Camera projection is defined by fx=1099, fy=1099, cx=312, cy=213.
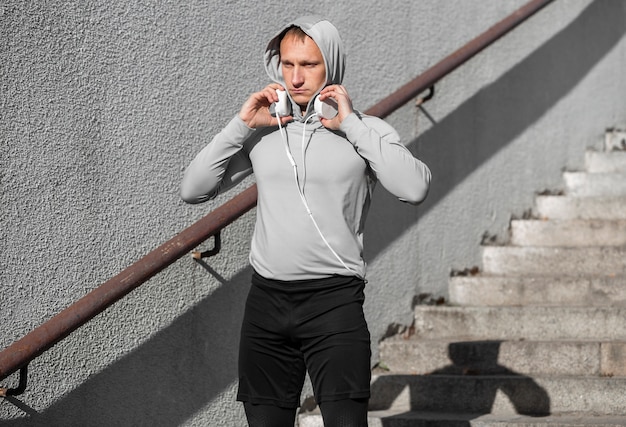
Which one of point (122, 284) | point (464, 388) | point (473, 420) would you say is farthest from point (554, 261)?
point (122, 284)

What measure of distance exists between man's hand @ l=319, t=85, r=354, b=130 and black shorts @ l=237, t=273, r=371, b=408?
1.47 feet

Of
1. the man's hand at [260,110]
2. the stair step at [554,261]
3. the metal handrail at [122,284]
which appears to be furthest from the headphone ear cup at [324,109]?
the stair step at [554,261]

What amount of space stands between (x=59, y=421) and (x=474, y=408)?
6.34 feet

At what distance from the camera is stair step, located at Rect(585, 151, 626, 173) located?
23.4 feet

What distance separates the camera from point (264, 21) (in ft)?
15.4

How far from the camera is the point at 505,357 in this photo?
16.5 feet

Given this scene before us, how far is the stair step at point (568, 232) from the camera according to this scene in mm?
6059

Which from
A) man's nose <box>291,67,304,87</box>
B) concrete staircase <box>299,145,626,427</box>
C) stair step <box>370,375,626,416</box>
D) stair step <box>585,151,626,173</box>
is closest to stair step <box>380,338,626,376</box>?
concrete staircase <box>299,145,626,427</box>

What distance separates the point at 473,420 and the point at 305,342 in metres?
1.55

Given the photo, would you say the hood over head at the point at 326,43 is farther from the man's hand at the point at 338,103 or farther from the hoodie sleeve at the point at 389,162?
the hoodie sleeve at the point at 389,162

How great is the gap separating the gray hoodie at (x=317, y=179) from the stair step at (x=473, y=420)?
4.96 ft

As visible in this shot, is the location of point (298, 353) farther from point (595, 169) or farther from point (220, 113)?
point (595, 169)

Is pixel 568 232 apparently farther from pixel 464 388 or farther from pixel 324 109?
pixel 324 109

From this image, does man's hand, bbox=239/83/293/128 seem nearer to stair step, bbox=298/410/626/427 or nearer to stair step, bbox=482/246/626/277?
stair step, bbox=298/410/626/427
